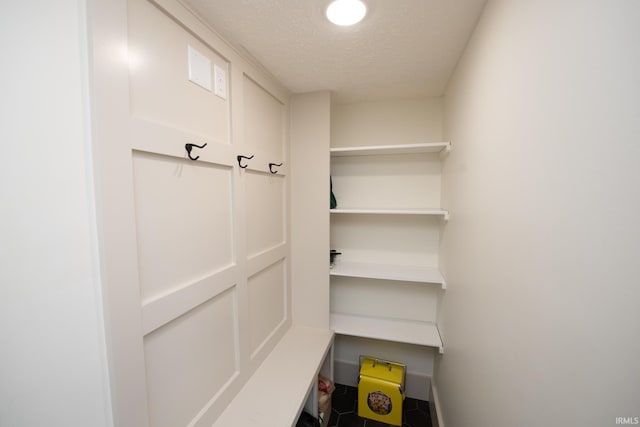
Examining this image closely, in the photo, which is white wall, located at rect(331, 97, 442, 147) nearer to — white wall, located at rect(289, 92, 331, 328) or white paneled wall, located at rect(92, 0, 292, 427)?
white wall, located at rect(289, 92, 331, 328)

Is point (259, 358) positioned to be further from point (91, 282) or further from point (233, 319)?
point (91, 282)

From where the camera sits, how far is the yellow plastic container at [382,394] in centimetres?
178

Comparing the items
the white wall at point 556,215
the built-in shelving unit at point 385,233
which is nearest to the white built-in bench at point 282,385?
the built-in shelving unit at point 385,233

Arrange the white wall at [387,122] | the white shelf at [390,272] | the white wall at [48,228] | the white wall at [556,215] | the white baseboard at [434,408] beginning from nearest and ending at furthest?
the white wall at [556,215] < the white wall at [48,228] < the white baseboard at [434,408] < the white shelf at [390,272] < the white wall at [387,122]

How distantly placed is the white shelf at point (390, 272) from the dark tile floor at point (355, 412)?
1.06 meters

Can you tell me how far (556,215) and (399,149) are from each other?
4.46 ft

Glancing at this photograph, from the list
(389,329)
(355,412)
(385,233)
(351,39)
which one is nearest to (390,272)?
(385,233)

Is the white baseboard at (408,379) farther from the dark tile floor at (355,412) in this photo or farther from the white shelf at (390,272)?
the white shelf at (390,272)

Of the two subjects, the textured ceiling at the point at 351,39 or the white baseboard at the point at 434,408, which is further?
the white baseboard at the point at 434,408

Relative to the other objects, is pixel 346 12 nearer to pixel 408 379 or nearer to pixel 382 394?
pixel 382 394

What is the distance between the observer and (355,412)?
192cm

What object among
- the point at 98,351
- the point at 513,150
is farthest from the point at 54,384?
the point at 513,150

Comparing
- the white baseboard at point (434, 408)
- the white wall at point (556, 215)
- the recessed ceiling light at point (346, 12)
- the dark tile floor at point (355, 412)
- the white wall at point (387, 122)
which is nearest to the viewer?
the white wall at point (556, 215)

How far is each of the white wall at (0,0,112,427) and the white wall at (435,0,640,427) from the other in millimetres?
1106
